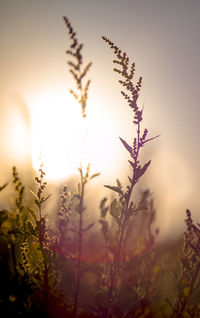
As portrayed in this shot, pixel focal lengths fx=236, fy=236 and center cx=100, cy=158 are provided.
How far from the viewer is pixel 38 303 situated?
1913 mm

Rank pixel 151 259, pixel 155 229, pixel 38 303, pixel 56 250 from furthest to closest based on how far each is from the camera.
Answer: pixel 155 229 → pixel 151 259 → pixel 56 250 → pixel 38 303

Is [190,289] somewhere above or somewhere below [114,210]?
below

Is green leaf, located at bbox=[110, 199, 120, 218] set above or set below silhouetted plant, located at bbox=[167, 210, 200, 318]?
above

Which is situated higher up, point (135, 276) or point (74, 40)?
point (74, 40)

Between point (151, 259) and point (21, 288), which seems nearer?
point (21, 288)

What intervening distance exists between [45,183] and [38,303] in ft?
3.19

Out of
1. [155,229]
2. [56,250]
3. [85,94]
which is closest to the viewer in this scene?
[85,94]

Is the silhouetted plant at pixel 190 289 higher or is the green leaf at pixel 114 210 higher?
the green leaf at pixel 114 210

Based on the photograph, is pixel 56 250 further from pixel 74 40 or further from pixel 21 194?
pixel 74 40

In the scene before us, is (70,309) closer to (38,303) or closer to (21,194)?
(38,303)

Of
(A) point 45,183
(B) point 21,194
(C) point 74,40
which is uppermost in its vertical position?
(C) point 74,40

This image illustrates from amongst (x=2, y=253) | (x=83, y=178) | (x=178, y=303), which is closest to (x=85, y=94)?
(x=83, y=178)

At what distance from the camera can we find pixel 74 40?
1.63 meters

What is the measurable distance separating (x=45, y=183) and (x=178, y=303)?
1596 millimetres
